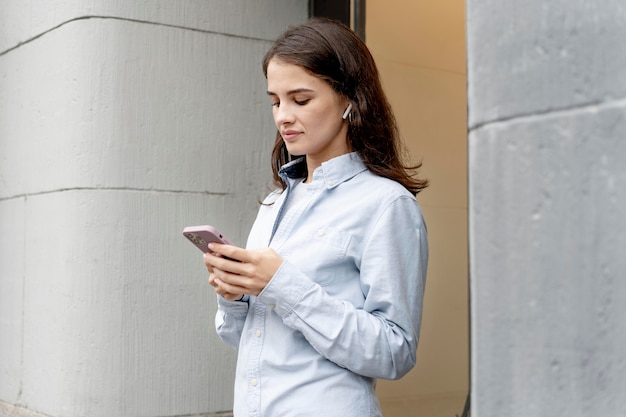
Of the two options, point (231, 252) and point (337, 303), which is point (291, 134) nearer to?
point (231, 252)

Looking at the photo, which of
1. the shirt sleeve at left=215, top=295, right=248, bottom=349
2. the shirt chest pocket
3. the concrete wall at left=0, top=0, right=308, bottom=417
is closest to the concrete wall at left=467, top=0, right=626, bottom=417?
the shirt chest pocket

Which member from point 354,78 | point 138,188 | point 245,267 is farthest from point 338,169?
point 138,188

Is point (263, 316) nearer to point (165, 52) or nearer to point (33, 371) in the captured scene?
point (165, 52)

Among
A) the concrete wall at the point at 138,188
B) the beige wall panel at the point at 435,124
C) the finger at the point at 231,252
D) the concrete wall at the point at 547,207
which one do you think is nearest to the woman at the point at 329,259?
the finger at the point at 231,252

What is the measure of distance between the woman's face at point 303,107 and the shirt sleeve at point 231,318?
0.52m

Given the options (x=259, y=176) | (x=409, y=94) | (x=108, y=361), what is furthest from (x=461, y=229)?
(x=108, y=361)

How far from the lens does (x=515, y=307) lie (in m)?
1.70

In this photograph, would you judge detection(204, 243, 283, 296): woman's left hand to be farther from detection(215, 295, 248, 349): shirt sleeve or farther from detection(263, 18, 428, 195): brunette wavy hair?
detection(263, 18, 428, 195): brunette wavy hair

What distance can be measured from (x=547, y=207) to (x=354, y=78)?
1.27m

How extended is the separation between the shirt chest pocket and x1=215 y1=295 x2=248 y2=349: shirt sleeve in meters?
0.29

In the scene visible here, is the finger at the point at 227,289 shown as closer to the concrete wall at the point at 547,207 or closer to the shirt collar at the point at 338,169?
the shirt collar at the point at 338,169

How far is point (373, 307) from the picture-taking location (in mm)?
2646

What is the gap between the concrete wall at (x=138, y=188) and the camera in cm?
414

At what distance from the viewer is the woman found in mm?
2594
